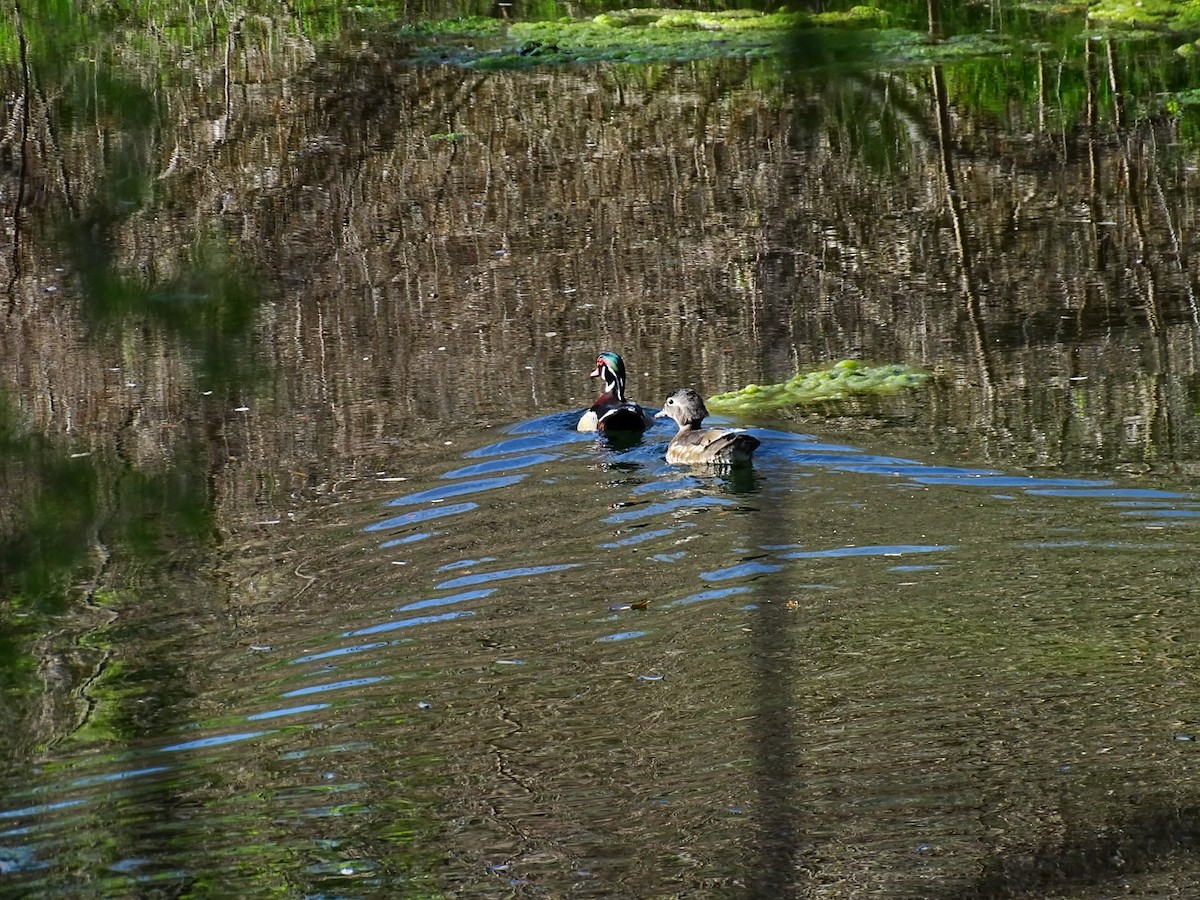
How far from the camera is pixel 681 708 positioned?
599cm

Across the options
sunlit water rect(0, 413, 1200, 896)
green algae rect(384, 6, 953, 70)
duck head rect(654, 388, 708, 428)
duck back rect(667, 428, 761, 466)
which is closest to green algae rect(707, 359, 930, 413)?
duck head rect(654, 388, 708, 428)

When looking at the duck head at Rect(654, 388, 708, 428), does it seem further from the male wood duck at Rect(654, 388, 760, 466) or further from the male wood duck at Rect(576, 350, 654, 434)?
the male wood duck at Rect(576, 350, 654, 434)

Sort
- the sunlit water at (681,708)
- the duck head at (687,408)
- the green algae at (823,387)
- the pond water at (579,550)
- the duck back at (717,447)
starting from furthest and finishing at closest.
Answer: the green algae at (823,387), the duck head at (687,408), the duck back at (717,447), the sunlit water at (681,708), the pond water at (579,550)

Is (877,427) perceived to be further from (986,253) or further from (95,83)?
(95,83)

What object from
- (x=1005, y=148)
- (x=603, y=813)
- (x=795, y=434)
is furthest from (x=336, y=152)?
(x=603, y=813)

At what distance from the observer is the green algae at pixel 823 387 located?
10094mm

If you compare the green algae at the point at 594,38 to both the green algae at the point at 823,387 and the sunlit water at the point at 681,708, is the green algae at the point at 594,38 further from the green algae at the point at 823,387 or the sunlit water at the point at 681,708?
the sunlit water at the point at 681,708

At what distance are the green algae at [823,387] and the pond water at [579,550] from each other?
196 mm

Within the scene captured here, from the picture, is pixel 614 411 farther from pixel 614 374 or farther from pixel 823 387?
pixel 823 387

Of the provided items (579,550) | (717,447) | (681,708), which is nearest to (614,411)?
(717,447)

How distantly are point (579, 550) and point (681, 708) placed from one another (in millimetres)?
1734

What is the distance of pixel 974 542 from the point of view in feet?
24.3

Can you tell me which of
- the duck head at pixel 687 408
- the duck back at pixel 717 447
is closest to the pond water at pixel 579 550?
the duck back at pixel 717 447

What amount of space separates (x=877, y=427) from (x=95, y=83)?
7301 millimetres
